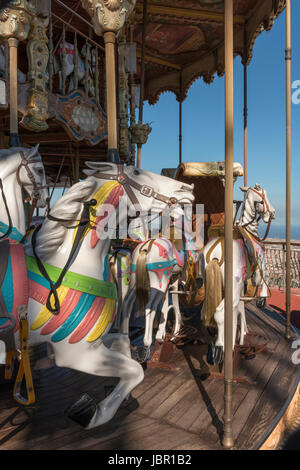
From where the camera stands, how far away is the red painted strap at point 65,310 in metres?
2.24

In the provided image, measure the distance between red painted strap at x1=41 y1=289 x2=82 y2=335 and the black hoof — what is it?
2.06 ft

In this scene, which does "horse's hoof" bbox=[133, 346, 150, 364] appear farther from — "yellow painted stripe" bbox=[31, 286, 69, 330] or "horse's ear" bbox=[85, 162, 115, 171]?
"horse's ear" bbox=[85, 162, 115, 171]

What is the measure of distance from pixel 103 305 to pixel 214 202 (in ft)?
14.5

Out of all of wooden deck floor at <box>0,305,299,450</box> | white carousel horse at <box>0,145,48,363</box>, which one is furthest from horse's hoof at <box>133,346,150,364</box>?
white carousel horse at <box>0,145,48,363</box>

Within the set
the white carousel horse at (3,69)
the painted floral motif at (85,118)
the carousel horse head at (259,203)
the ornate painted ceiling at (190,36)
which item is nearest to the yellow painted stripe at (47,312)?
the carousel horse head at (259,203)

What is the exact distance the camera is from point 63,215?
7.40ft

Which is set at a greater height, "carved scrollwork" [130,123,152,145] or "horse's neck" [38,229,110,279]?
"carved scrollwork" [130,123,152,145]

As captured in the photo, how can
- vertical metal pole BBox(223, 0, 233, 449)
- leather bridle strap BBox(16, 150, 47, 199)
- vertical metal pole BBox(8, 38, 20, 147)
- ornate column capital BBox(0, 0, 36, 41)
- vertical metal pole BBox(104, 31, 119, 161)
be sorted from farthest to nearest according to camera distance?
ornate column capital BBox(0, 0, 36, 41) < vertical metal pole BBox(8, 38, 20, 147) < vertical metal pole BBox(104, 31, 119, 161) < leather bridle strap BBox(16, 150, 47, 199) < vertical metal pole BBox(223, 0, 233, 449)

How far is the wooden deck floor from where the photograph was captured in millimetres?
2373

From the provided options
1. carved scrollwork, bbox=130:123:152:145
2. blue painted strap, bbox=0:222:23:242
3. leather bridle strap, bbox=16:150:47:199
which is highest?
carved scrollwork, bbox=130:123:152:145

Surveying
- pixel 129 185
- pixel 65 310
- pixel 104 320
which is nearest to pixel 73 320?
pixel 65 310

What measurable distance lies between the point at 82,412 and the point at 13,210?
1593mm

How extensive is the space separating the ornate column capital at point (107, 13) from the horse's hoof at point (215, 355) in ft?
11.0

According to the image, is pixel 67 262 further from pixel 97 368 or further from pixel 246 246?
pixel 246 246
